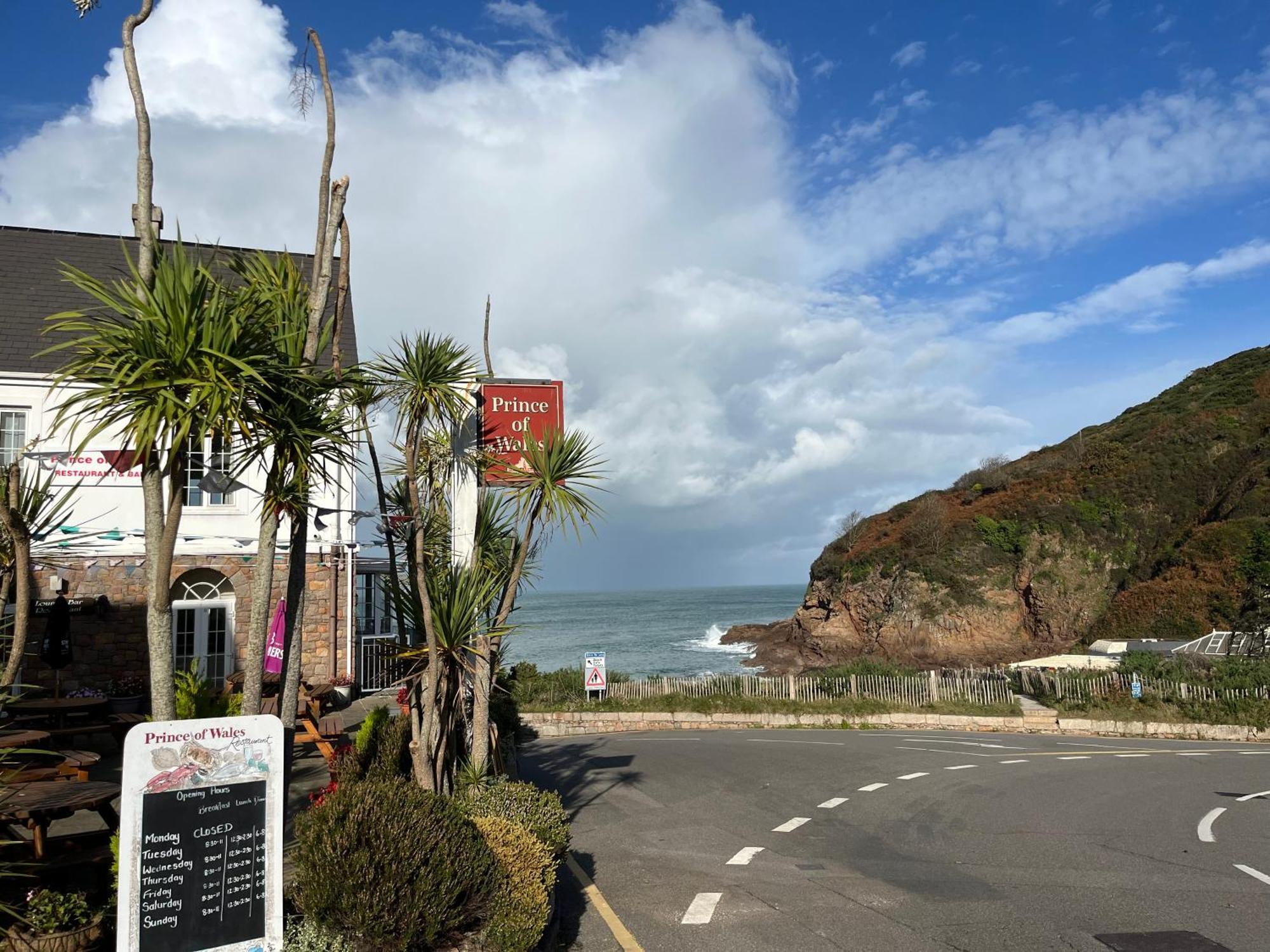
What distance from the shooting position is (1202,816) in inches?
454

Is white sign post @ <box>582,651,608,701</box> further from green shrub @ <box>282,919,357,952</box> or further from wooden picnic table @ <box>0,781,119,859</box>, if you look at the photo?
green shrub @ <box>282,919,357,952</box>

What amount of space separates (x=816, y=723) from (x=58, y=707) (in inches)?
727

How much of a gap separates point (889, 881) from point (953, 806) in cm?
434

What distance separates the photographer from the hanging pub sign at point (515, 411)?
999 centimetres

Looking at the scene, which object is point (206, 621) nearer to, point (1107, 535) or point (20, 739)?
point (20, 739)

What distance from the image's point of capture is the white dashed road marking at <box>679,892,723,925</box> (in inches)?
292

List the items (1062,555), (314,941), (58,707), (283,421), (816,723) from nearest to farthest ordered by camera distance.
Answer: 1. (314,941)
2. (283,421)
3. (58,707)
4. (816,723)
5. (1062,555)

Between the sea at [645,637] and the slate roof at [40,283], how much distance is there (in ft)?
39.5

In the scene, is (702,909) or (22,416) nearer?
(702,909)

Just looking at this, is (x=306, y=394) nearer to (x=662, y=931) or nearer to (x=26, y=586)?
(x=26, y=586)

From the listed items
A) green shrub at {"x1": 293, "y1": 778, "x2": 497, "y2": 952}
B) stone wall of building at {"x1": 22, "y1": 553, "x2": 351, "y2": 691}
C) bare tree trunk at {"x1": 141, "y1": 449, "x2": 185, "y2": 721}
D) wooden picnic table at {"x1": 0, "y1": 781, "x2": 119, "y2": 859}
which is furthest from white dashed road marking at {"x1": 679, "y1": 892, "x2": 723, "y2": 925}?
stone wall of building at {"x1": 22, "y1": 553, "x2": 351, "y2": 691}

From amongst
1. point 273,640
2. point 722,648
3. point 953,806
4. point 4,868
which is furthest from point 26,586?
point 722,648

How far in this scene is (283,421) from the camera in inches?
241

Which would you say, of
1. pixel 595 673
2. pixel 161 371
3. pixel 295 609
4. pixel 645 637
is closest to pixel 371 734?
pixel 295 609
